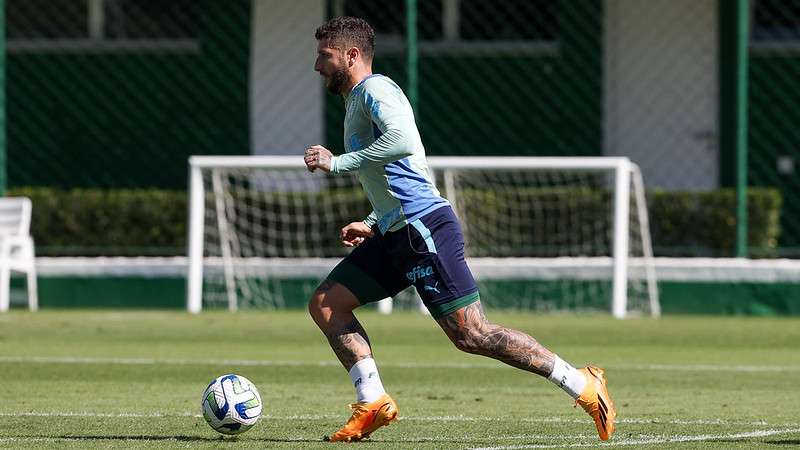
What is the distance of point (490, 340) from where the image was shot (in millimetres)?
6922

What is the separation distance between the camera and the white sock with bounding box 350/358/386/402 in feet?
22.8

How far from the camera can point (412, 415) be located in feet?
26.6

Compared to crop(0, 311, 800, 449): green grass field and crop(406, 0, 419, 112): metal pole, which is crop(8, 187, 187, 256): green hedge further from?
crop(406, 0, 419, 112): metal pole

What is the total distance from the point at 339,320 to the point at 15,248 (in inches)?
380

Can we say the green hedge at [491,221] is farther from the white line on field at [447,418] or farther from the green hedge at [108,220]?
the white line on field at [447,418]

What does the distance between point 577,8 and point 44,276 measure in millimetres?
8082

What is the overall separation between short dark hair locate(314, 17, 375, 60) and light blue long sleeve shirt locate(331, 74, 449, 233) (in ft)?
0.64

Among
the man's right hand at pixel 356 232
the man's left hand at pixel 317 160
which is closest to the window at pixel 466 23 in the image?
the man's right hand at pixel 356 232

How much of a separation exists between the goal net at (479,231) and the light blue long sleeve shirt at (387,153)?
8023mm

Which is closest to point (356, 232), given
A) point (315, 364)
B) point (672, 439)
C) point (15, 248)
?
point (672, 439)

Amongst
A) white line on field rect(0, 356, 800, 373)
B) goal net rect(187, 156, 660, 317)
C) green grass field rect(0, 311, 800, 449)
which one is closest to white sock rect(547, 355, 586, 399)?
green grass field rect(0, 311, 800, 449)

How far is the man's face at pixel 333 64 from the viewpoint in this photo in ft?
23.0

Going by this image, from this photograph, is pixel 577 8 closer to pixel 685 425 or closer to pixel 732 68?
pixel 732 68

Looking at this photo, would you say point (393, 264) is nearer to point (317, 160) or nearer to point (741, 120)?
point (317, 160)
